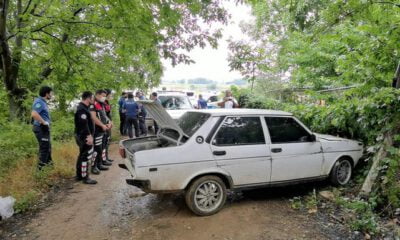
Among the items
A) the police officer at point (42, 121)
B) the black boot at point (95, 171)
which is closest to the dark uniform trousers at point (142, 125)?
the black boot at point (95, 171)

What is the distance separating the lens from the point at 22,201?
4.74 meters

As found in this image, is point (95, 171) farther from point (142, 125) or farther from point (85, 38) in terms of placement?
point (85, 38)

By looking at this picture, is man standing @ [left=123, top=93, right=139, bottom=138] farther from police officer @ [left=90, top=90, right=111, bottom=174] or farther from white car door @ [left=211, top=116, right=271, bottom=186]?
white car door @ [left=211, top=116, right=271, bottom=186]

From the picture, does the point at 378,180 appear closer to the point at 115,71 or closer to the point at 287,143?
the point at 287,143

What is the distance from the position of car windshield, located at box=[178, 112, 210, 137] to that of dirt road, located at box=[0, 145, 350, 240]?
131 cm

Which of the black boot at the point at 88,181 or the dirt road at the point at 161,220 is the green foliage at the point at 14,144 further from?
the dirt road at the point at 161,220

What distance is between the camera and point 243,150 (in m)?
4.52

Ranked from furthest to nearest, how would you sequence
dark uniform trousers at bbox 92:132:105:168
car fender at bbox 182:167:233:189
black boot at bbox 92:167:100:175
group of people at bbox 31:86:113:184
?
black boot at bbox 92:167:100:175 → dark uniform trousers at bbox 92:132:105:168 → group of people at bbox 31:86:113:184 → car fender at bbox 182:167:233:189

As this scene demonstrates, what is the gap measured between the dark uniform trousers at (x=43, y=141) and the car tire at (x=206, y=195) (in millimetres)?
3305

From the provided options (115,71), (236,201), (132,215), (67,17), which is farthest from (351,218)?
(115,71)

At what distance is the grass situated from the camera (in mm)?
4891

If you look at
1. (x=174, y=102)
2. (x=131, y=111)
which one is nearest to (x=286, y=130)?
(x=131, y=111)

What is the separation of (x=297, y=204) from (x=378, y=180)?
136 centimetres

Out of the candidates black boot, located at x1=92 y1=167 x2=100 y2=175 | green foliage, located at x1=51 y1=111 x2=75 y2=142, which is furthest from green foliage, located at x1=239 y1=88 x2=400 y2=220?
green foliage, located at x1=51 y1=111 x2=75 y2=142
